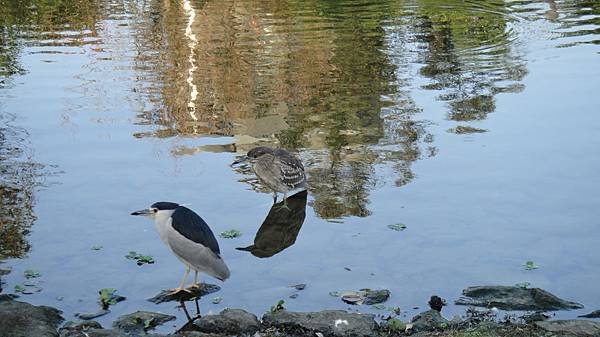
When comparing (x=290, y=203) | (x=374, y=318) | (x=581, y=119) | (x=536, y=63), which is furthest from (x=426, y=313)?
(x=536, y=63)

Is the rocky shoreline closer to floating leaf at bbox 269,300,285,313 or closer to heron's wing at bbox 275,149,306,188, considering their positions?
floating leaf at bbox 269,300,285,313

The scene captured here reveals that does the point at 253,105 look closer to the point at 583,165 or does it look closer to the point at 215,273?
the point at 583,165

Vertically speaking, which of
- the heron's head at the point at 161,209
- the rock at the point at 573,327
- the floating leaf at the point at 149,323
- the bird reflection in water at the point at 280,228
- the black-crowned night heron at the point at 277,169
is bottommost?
the bird reflection in water at the point at 280,228

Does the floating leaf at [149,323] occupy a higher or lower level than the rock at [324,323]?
lower

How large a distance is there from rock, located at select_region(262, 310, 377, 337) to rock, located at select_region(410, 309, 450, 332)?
0.34m

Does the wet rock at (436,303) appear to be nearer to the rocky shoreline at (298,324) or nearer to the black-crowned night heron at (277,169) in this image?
the rocky shoreline at (298,324)

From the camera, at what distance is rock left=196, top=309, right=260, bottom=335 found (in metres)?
7.58

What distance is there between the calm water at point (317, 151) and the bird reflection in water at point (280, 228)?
3cm

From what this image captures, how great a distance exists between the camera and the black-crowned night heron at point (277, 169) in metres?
10.9

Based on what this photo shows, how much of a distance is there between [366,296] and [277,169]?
2884mm

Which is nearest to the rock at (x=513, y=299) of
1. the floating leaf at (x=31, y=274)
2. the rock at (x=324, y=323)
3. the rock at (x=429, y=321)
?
the rock at (x=429, y=321)

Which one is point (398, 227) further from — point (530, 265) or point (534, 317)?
point (534, 317)

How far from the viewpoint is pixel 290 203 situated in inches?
440

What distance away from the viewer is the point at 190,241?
8.42 meters
